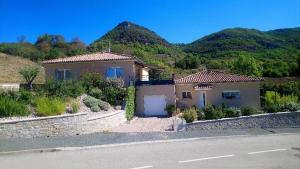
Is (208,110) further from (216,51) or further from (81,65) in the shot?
(216,51)

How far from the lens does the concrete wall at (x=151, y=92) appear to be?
113 ft

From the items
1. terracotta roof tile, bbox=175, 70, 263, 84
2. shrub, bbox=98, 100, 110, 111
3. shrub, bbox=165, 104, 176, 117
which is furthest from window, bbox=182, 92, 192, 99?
shrub, bbox=98, 100, 110, 111

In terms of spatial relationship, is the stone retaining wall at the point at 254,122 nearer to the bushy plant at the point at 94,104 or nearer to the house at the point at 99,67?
the bushy plant at the point at 94,104

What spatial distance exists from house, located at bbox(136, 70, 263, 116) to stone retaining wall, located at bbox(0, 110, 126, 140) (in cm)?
1160

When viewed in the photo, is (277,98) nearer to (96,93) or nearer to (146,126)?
(146,126)

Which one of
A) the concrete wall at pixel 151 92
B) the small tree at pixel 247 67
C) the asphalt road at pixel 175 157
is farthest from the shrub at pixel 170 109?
the small tree at pixel 247 67

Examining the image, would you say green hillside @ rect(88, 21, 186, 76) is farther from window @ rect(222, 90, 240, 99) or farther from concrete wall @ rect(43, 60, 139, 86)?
window @ rect(222, 90, 240, 99)

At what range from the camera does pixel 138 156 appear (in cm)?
1302

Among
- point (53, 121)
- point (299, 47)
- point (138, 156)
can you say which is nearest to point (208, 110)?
point (53, 121)

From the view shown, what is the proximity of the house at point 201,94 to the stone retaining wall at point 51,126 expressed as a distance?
1160 cm

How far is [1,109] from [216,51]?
66.4 m

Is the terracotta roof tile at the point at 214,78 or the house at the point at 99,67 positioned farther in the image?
the house at the point at 99,67

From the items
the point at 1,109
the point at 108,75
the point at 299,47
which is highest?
the point at 299,47

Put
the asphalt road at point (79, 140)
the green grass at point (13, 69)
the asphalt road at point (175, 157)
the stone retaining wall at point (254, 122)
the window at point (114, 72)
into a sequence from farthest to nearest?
the green grass at point (13, 69) → the window at point (114, 72) → the stone retaining wall at point (254, 122) → the asphalt road at point (79, 140) → the asphalt road at point (175, 157)
